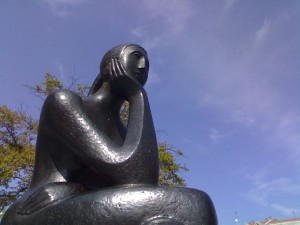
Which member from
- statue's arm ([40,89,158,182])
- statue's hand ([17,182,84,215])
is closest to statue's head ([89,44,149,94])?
statue's arm ([40,89,158,182])

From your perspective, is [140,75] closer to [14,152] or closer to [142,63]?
[142,63]

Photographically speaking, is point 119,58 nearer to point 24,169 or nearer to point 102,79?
point 102,79

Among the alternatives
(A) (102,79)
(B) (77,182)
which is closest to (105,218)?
(B) (77,182)

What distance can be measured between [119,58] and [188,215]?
164 cm

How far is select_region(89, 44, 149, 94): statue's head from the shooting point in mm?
3309

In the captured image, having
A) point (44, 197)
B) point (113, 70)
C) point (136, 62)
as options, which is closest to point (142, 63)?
point (136, 62)

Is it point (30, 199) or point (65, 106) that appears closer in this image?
point (30, 199)

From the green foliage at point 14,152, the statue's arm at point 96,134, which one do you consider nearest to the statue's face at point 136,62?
the statue's arm at point 96,134

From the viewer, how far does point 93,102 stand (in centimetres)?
329

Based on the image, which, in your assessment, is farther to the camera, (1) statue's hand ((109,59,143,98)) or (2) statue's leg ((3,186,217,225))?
(1) statue's hand ((109,59,143,98))

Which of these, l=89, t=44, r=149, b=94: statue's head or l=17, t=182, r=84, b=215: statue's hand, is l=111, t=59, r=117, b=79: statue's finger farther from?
l=17, t=182, r=84, b=215: statue's hand

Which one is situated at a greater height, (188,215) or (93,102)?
(93,102)

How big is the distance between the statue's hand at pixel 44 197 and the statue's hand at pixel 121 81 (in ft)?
3.31

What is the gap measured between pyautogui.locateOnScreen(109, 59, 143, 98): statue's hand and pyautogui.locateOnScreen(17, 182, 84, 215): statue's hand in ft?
3.31
